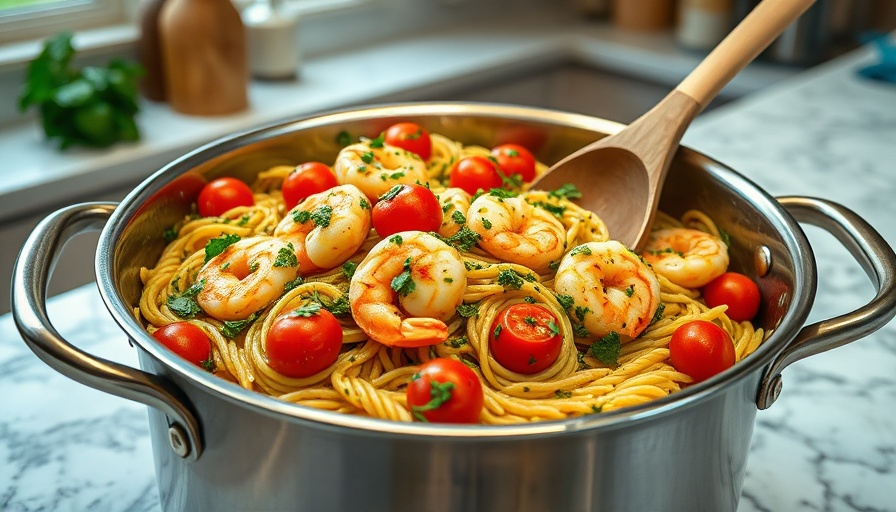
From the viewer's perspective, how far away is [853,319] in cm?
122

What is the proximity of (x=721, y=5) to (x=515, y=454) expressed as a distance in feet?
11.8

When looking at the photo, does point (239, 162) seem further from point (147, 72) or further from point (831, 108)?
point (831, 108)

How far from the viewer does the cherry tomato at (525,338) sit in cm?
134

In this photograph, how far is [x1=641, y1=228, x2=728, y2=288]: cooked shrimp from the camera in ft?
5.39

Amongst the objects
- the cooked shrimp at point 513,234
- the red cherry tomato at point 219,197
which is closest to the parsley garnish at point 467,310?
the cooked shrimp at point 513,234

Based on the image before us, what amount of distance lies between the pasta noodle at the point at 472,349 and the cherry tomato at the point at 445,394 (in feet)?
0.25

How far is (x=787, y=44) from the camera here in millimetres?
3990

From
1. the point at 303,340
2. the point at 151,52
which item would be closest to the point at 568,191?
the point at 303,340

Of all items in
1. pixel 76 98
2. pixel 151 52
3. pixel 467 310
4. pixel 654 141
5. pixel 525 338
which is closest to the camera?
pixel 525 338

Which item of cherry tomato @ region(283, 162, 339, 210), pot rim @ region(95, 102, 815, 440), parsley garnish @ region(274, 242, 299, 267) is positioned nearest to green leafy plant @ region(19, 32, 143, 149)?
pot rim @ region(95, 102, 815, 440)

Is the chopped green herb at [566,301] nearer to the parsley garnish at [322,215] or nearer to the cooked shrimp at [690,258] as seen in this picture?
the cooked shrimp at [690,258]

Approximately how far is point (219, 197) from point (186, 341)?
450 mm

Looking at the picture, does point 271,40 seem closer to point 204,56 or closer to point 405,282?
point 204,56

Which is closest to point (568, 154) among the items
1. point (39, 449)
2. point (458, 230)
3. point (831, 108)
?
point (458, 230)
